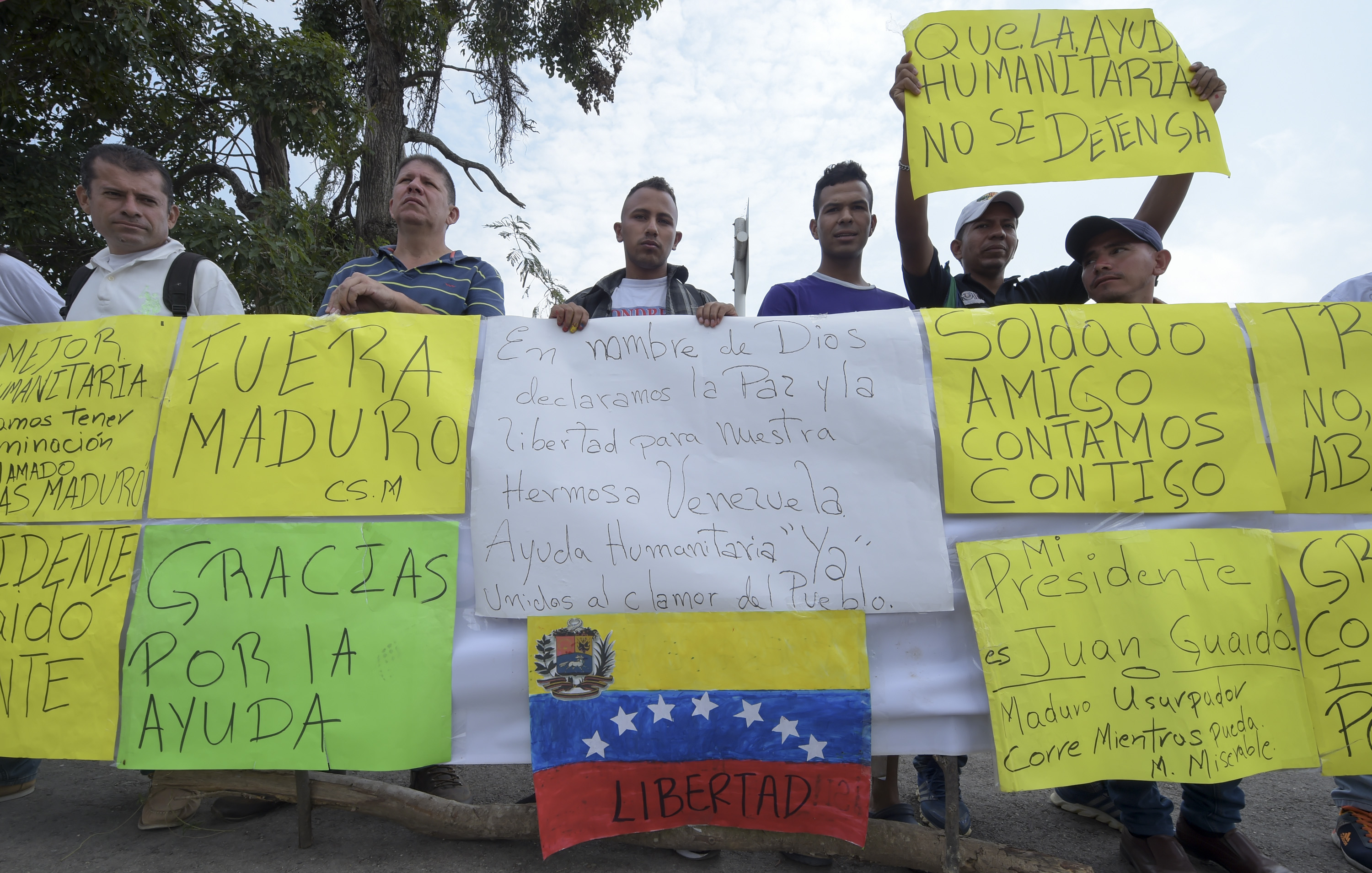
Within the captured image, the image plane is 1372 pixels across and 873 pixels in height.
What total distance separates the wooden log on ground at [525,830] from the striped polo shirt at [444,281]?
1702mm

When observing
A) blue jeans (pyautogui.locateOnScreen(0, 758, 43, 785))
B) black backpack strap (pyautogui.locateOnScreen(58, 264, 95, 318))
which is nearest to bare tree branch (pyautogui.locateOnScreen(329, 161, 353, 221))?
black backpack strap (pyautogui.locateOnScreen(58, 264, 95, 318))

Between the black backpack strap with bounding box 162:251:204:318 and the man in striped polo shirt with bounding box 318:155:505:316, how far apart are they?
488mm

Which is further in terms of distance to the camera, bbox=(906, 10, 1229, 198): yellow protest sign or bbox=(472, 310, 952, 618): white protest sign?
bbox=(906, 10, 1229, 198): yellow protest sign

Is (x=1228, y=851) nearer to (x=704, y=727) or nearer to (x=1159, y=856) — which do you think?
(x=1159, y=856)

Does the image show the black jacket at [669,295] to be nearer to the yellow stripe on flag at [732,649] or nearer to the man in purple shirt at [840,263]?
the man in purple shirt at [840,263]

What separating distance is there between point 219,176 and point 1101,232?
1148cm

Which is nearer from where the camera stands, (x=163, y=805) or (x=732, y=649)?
(x=732, y=649)

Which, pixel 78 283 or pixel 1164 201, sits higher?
pixel 1164 201

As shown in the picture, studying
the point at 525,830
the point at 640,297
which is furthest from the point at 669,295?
the point at 525,830

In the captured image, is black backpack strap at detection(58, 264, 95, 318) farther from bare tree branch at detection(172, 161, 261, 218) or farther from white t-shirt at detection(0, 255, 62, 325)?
bare tree branch at detection(172, 161, 261, 218)

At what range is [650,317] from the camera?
2199 mm

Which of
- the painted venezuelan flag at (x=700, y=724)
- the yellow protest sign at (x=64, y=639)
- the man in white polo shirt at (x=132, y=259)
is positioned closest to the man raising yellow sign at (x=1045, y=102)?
the painted venezuelan flag at (x=700, y=724)

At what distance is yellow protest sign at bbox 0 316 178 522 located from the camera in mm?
2113

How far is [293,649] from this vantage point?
1.94 m
